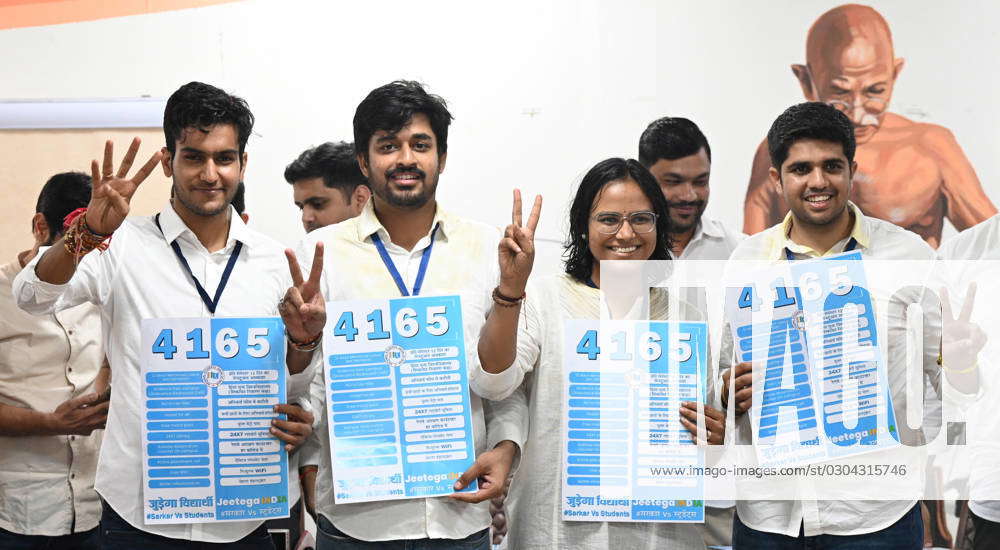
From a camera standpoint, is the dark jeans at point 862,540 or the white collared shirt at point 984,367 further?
the white collared shirt at point 984,367

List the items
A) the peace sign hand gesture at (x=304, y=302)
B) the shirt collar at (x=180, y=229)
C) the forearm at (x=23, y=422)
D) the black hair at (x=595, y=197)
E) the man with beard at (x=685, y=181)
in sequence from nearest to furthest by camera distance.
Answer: the peace sign hand gesture at (x=304, y=302) → the shirt collar at (x=180, y=229) → the black hair at (x=595, y=197) → the forearm at (x=23, y=422) → the man with beard at (x=685, y=181)

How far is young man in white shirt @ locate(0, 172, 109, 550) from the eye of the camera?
124 inches

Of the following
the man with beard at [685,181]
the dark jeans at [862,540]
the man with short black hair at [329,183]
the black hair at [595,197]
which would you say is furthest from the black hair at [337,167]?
the dark jeans at [862,540]

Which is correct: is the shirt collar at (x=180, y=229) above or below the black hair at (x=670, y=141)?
below

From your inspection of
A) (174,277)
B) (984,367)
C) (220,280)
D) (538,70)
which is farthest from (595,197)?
(538,70)

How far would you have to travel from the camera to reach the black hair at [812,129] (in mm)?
2762

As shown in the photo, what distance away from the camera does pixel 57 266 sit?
2.38 metres

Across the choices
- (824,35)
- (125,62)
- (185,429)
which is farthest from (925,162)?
(125,62)

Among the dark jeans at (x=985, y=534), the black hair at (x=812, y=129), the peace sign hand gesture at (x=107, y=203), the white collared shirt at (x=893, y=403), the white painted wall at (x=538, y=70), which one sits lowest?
the dark jeans at (x=985, y=534)

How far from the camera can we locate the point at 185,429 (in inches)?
97.2

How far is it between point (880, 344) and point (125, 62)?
3.21 metres

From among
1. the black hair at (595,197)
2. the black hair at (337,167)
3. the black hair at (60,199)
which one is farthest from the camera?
the black hair at (337,167)

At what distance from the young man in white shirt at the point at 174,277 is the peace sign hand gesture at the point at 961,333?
5.73 feet

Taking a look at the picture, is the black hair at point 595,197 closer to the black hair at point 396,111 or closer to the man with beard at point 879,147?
the black hair at point 396,111
